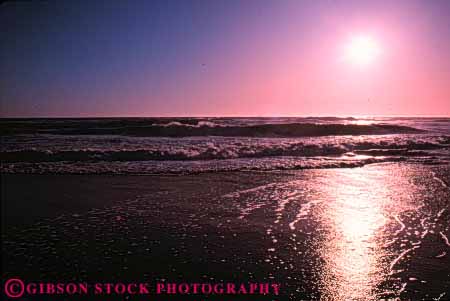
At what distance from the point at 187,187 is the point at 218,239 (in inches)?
136

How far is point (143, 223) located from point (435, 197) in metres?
5.81

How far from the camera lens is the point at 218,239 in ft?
15.5

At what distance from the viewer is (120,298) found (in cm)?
325

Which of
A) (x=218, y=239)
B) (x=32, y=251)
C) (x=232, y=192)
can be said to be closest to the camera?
(x=32, y=251)

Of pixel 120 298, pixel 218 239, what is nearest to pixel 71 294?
pixel 120 298

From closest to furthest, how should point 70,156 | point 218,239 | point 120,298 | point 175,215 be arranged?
point 120,298
point 218,239
point 175,215
point 70,156

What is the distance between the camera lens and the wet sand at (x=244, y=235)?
11.8ft

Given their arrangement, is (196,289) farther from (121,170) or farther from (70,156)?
(70,156)

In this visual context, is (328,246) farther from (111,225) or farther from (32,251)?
(32,251)

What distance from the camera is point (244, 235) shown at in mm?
4863

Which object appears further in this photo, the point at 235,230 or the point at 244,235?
the point at 235,230

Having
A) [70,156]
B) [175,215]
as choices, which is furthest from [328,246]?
[70,156]

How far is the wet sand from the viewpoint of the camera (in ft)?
11.8

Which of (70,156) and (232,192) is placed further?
(70,156)
